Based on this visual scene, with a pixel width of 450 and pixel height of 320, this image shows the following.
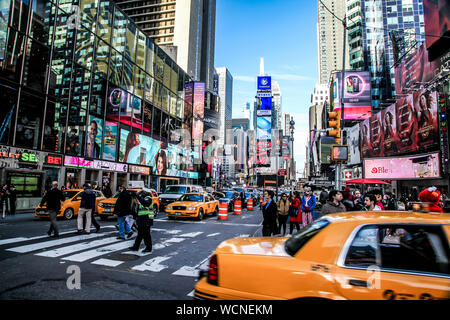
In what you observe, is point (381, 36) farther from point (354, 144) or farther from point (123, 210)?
point (123, 210)

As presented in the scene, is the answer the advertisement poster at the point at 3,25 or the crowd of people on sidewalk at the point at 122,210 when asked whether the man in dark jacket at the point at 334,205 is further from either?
the advertisement poster at the point at 3,25

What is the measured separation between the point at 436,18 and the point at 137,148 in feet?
118

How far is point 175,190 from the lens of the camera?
20.2 metres

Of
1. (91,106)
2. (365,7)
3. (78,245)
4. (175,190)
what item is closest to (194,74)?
(365,7)

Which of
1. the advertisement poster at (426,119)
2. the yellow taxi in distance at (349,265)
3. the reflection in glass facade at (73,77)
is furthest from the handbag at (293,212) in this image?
the advertisement poster at (426,119)

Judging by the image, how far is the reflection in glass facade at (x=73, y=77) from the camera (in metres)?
18.6

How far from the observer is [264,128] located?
96.9 m

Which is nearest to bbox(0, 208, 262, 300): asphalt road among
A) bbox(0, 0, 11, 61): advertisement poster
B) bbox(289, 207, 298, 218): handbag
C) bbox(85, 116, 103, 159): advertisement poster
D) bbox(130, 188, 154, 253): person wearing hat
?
bbox(130, 188, 154, 253): person wearing hat

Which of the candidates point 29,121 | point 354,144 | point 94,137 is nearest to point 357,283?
point 29,121

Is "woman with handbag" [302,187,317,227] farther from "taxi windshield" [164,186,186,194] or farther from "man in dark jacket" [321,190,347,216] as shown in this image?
"taxi windshield" [164,186,186,194]

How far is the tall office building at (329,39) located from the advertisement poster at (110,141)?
504ft
